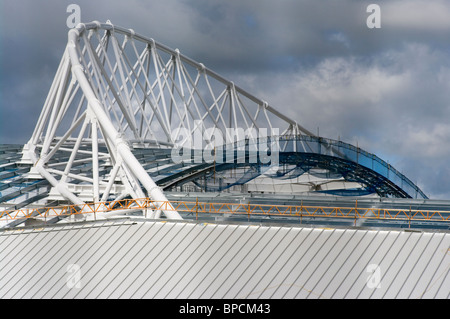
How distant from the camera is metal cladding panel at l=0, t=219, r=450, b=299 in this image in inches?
1400

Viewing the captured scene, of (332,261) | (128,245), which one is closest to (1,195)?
(128,245)

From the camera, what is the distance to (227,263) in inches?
1465

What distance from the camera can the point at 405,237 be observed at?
125 ft

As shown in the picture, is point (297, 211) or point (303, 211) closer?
point (297, 211)

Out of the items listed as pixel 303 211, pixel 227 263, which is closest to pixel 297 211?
pixel 303 211

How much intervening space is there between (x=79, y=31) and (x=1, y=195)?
21000 millimetres

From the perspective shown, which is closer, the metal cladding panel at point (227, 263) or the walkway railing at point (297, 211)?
the metal cladding panel at point (227, 263)

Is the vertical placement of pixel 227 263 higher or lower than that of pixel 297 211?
lower

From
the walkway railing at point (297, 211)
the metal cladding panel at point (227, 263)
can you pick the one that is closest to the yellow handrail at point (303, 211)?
the walkway railing at point (297, 211)

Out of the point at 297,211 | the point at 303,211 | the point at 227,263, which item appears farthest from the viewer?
the point at 303,211

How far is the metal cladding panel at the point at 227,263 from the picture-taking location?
35562 millimetres

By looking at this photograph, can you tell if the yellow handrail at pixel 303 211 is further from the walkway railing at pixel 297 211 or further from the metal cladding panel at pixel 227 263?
the metal cladding panel at pixel 227 263

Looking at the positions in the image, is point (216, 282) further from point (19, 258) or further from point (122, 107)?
point (122, 107)

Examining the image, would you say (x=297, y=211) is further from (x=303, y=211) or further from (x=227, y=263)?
(x=227, y=263)
